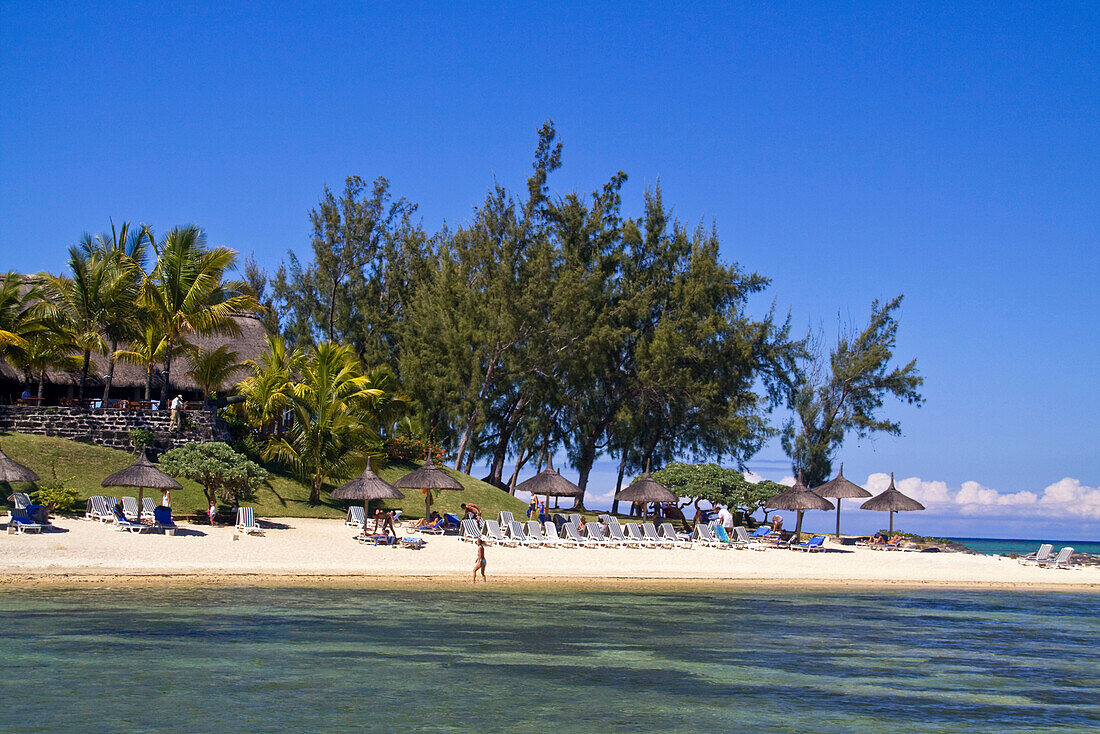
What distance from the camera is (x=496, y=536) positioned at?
26.6 meters

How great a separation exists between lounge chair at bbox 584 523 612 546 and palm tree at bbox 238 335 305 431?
31.5ft

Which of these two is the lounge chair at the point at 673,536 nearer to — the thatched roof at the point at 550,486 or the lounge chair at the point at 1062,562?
the thatched roof at the point at 550,486

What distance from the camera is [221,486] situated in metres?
26.3

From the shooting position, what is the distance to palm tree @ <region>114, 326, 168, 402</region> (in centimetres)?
3061

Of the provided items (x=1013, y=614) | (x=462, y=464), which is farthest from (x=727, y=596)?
(x=462, y=464)

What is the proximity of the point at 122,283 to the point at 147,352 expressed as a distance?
8.01ft

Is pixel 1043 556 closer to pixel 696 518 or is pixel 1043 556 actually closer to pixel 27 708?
pixel 696 518

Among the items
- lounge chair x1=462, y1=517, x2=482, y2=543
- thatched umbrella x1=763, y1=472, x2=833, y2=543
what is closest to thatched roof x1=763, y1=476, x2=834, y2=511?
thatched umbrella x1=763, y1=472, x2=833, y2=543

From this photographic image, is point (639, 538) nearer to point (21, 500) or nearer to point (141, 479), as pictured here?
point (141, 479)

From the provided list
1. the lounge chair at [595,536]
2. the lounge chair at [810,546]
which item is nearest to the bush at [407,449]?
the lounge chair at [595,536]

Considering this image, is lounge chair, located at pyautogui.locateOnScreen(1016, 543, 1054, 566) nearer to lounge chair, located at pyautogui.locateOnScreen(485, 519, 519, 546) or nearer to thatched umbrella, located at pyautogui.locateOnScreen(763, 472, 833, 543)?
thatched umbrella, located at pyautogui.locateOnScreen(763, 472, 833, 543)

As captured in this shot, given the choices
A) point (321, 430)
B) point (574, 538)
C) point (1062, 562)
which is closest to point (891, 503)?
point (1062, 562)

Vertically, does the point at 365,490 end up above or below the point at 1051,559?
above

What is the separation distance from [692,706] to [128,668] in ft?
23.2
